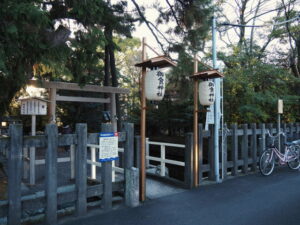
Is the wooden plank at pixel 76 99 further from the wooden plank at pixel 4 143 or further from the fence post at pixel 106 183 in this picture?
the wooden plank at pixel 4 143

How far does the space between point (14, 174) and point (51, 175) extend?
474 millimetres

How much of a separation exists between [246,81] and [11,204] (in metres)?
7.75

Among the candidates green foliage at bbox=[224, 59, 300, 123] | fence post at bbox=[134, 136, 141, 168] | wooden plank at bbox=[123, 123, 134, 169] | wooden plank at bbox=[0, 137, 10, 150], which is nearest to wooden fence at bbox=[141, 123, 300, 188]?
green foliage at bbox=[224, 59, 300, 123]

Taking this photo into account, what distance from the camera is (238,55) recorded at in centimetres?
934

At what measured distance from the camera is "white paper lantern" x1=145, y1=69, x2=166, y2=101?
4.75 metres

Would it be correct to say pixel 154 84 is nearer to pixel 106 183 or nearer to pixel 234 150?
pixel 106 183

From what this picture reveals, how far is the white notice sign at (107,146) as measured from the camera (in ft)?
13.6

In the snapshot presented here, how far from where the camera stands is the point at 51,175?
3594mm

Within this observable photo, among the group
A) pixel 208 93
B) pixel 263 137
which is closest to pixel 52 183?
pixel 208 93

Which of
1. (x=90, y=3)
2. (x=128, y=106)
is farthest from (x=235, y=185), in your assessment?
(x=128, y=106)

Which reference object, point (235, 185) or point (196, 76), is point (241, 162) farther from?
point (196, 76)

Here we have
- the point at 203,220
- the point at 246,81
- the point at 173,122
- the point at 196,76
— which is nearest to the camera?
the point at 203,220

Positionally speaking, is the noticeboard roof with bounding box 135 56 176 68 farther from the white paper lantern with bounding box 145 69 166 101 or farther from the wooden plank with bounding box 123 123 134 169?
the wooden plank with bounding box 123 123 134 169

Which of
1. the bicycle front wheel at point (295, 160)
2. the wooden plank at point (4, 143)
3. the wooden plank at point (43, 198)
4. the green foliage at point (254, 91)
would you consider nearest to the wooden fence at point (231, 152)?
the bicycle front wheel at point (295, 160)
